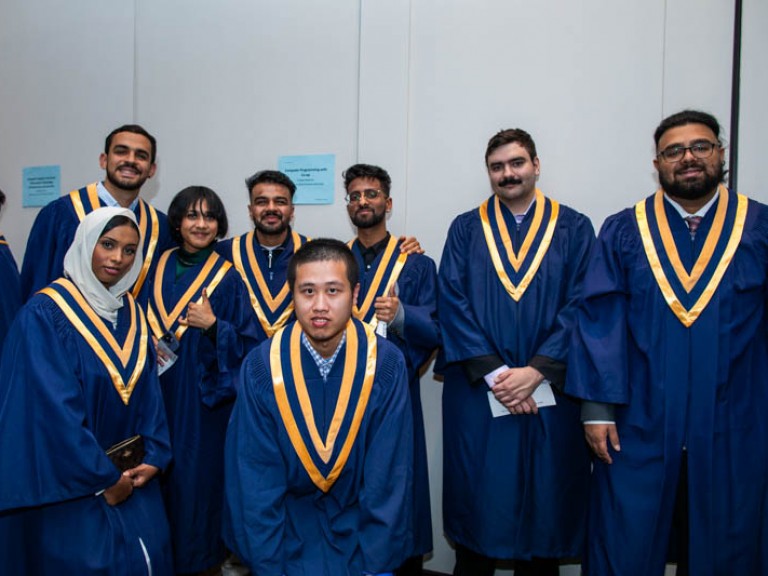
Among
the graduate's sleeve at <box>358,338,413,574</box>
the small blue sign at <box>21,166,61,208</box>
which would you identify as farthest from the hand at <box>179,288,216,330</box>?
the small blue sign at <box>21,166,61,208</box>

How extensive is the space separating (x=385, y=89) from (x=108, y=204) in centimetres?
190

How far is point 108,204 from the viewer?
3.42 meters

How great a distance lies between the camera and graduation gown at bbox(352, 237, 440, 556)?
9.89ft

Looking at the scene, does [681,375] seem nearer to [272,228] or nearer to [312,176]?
[272,228]

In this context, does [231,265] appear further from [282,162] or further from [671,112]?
[671,112]

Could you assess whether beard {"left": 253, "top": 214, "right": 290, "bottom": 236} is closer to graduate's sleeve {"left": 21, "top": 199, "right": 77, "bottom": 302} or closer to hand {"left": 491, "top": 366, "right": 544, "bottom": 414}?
graduate's sleeve {"left": 21, "top": 199, "right": 77, "bottom": 302}

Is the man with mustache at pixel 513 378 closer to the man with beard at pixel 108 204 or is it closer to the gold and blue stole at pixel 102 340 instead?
the gold and blue stole at pixel 102 340

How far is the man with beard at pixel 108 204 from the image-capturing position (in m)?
3.31

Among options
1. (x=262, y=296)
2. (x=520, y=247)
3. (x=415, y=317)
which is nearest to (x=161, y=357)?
(x=262, y=296)

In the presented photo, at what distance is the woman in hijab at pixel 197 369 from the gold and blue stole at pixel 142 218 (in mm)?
233

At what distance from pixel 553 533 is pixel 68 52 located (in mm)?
5176

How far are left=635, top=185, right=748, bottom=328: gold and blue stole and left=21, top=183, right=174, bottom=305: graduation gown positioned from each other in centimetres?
251

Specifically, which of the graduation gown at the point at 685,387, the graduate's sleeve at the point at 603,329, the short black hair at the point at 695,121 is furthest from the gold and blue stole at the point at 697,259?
the short black hair at the point at 695,121

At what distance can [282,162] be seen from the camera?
4379 mm
